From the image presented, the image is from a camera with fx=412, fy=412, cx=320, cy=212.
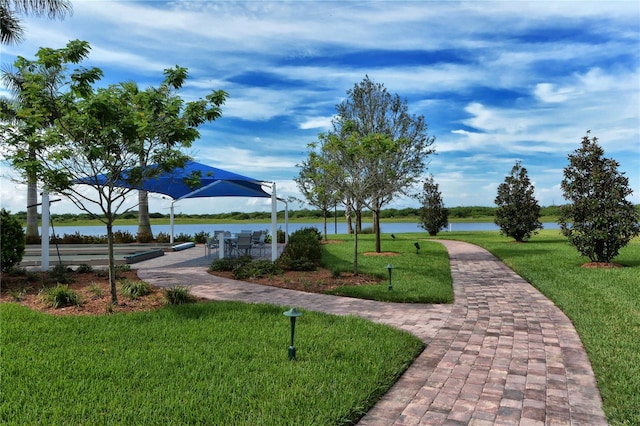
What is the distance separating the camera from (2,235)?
358 inches

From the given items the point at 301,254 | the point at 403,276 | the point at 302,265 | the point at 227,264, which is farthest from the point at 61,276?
the point at 403,276

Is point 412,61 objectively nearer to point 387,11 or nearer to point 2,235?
point 387,11

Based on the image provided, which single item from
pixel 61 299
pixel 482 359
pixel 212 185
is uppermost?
pixel 212 185

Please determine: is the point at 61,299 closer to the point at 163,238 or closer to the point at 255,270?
the point at 255,270

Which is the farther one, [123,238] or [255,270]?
[123,238]

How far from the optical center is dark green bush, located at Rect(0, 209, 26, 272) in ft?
29.9

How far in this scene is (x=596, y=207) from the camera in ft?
38.0

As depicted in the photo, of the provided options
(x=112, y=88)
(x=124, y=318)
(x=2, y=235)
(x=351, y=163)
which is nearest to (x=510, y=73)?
(x=351, y=163)

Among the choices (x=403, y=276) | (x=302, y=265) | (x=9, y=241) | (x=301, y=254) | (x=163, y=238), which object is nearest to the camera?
(x=9, y=241)

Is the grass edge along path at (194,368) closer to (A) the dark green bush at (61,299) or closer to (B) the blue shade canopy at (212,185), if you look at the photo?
(A) the dark green bush at (61,299)

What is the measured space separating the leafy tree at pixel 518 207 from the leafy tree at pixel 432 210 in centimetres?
480

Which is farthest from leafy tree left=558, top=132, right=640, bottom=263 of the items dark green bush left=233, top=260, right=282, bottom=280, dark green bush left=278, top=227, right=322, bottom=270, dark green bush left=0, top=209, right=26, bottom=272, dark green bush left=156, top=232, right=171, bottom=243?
dark green bush left=156, top=232, right=171, bottom=243

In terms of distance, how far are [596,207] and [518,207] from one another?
991 cm

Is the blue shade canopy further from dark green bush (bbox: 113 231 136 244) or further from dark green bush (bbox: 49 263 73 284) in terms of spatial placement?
dark green bush (bbox: 113 231 136 244)
